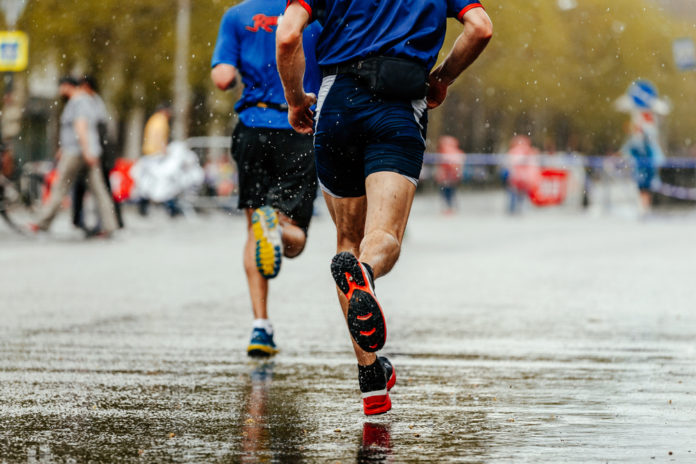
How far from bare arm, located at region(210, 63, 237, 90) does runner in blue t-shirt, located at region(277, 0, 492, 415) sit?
1724 millimetres

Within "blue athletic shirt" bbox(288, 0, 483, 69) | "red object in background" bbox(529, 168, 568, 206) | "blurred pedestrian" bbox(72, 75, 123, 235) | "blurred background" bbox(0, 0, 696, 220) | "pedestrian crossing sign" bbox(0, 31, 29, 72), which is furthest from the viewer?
"red object in background" bbox(529, 168, 568, 206)

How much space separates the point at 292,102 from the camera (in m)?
5.41

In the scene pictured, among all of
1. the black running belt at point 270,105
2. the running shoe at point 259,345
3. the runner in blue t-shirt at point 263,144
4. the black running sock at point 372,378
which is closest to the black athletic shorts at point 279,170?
the runner in blue t-shirt at point 263,144

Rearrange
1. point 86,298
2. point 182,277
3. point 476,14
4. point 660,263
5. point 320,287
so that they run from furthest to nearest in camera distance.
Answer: point 660,263 < point 182,277 < point 320,287 < point 86,298 < point 476,14

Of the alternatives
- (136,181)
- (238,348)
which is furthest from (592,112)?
(238,348)

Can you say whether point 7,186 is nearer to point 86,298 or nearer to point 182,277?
point 182,277

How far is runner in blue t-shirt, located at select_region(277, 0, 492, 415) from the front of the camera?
16.8ft

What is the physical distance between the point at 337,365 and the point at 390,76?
74.8 inches

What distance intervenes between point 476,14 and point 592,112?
67.7 meters

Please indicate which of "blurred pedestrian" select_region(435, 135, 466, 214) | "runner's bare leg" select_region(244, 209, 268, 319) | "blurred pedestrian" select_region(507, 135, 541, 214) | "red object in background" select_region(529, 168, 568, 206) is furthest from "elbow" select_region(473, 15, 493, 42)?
"red object in background" select_region(529, 168, 568, 206)

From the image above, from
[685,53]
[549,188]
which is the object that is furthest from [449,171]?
[685,53]

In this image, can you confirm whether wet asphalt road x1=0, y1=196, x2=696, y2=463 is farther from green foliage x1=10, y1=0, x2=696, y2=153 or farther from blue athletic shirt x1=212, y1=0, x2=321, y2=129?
green foliage x1=10, y1=0, x2=696, y2=153

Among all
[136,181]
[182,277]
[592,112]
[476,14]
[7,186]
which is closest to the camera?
[476,14]

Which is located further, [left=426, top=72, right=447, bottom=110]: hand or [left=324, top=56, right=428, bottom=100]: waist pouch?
[left=426, top=72, right=447, bottom=110]: hand
